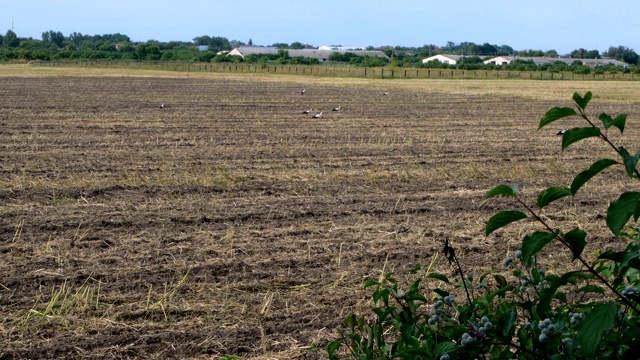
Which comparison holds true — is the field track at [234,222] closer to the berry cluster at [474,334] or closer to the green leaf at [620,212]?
the berry cluster at [474,334]

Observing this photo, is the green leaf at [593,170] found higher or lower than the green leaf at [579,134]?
lower

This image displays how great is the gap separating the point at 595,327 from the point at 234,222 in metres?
7.89

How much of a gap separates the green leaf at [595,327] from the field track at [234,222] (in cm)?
357

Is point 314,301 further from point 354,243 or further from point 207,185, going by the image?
point 207,185

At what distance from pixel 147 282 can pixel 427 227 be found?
146 inches

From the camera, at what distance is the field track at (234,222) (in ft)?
21.3

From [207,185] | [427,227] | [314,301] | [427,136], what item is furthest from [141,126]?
[314,301]

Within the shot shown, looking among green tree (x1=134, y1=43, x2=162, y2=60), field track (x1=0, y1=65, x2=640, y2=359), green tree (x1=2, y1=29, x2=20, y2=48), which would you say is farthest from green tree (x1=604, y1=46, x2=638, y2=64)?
field track (x1=0, y1=65, x2=640, y2=359)

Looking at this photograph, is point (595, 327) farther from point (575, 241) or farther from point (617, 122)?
point (617, 122)

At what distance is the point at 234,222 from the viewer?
9930mm

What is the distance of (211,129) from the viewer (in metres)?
21.7

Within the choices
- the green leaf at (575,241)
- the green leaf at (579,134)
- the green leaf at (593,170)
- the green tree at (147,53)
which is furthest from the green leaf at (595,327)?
the green tree at (147,53)

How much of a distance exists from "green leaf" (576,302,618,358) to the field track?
11.7 feet

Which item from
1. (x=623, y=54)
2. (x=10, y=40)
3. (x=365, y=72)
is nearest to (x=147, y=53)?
(x=365, y=72)
